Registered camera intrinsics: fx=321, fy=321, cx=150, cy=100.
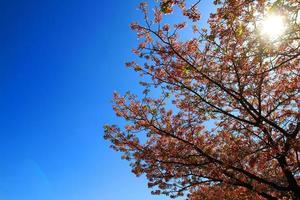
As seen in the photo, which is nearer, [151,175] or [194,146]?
[194,146]

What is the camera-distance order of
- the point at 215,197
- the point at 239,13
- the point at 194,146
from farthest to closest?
the point at 215,197, the point at 194,146, the point at 239,13

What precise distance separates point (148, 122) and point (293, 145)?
4.47 m

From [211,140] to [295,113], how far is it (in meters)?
2.89

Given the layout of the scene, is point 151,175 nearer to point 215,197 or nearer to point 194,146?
point 194,146

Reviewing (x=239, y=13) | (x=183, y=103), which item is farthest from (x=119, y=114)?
(x=239, y=13)

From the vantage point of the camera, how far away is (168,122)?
36.0ft

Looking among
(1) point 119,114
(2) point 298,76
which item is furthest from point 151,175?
(2) point 298,76

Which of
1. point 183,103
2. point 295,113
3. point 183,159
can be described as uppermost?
point 183,103

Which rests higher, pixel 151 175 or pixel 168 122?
pixel 168 122

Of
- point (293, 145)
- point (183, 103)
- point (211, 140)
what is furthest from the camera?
point (211, 140)

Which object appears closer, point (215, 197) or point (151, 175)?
point (151, 175)

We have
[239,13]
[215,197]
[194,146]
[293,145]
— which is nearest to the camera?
[239,13]

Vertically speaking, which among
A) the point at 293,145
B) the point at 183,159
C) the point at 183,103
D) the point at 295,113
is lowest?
the point at 293,145

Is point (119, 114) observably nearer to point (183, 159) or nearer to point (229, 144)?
point (183, 159)
